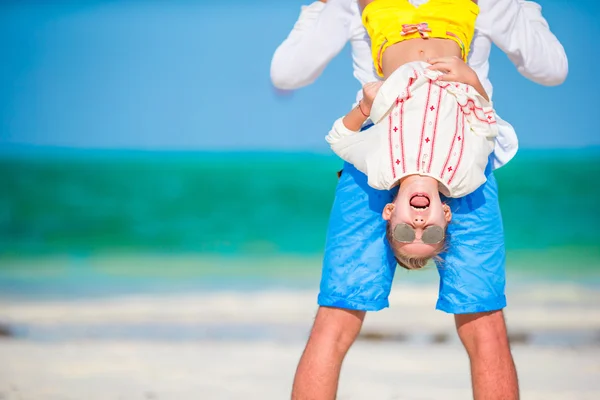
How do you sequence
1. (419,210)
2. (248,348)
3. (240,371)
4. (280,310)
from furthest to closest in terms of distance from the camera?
→ 1. (280,310)
2. (248,348)
3. (240,371)
4. (419,210)

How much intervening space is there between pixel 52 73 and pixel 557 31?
3969 millimetres

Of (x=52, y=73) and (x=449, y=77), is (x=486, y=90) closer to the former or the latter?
(x=449, y=77)

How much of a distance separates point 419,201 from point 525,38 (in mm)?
587

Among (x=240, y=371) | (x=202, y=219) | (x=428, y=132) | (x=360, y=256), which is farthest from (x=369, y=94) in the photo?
(x=202, y=219)

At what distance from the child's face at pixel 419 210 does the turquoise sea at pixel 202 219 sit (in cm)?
311

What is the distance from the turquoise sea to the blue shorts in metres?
2.95

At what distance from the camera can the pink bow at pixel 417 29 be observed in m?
2.32

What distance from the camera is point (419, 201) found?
217cm

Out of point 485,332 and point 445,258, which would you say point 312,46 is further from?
point 485,332

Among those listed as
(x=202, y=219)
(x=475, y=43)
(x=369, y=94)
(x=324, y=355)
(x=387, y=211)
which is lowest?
(x=324, y=355)

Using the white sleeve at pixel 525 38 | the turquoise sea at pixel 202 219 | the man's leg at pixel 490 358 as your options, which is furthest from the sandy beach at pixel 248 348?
the white sleeve at pixel 525 38

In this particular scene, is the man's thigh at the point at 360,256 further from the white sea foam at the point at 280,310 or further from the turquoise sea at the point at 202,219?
the turquoise sea at the point at 202,219

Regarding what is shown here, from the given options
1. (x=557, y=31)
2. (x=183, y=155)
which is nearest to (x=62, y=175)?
(x=183, y=155)

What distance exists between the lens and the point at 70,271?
5.86 m
